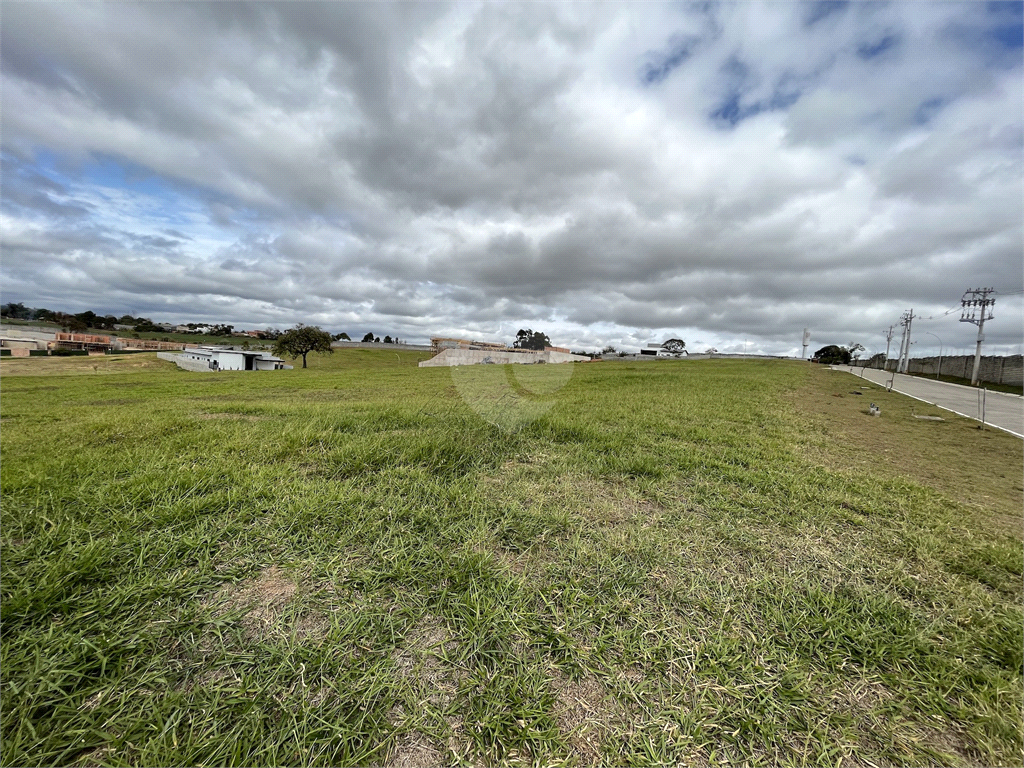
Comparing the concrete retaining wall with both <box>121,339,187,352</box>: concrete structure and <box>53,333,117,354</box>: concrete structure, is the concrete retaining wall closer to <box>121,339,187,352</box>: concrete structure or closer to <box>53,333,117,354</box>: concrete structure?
<box>121,339,187,352</box>: concrete structure

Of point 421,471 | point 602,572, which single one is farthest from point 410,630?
point 421,471

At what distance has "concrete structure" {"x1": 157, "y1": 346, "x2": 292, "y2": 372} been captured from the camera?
141ft

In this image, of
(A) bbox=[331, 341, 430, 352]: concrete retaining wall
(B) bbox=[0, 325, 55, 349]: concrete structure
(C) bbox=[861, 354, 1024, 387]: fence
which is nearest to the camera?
(C) bbox=[861, 354, 1024, 387]: fence

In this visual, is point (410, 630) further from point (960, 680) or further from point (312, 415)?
point (312, 415)

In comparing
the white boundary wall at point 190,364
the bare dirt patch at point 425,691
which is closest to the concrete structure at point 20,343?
the white boundary wall at point 190,364

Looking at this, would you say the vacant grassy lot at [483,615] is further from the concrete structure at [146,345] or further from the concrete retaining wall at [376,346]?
the concrete structure at [146,345]

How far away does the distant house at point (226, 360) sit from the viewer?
43062 mm

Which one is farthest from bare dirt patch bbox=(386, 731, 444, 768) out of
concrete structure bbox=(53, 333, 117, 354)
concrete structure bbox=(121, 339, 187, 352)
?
concrete structure bbox=(53, 333, 117, 354)

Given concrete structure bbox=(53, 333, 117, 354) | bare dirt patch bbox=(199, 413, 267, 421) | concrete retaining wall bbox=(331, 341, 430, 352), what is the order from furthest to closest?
concrete retaining wall bbox=(331, 341, 430, 352) → concrete structure bbox=(53, 333, 117, 354) → bare dirt patch bbox=(199, 413, 267, 421)

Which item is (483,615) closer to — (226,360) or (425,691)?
(425,691)

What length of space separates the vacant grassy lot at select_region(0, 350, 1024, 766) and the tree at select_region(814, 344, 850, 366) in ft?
338

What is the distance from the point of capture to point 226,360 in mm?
44719

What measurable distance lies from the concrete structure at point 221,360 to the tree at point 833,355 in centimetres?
10456

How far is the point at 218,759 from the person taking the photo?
1.18m
